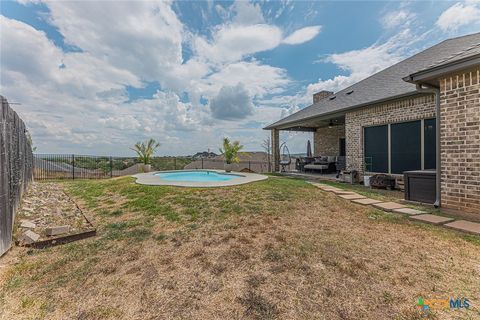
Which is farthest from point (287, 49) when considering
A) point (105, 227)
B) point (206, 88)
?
point (105, 227)

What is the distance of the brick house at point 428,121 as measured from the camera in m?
4.41

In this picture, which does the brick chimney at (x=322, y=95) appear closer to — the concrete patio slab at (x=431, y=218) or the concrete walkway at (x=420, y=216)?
the concrete walkway at (x=420, y=216)

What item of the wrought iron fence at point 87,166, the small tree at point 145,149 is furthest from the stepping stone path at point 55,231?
Result: the wrought iron fence at point 87,166

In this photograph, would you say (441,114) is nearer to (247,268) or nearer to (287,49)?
Result: (247,268)

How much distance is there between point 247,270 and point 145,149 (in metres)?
12.9

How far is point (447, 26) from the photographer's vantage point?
29.3 feet

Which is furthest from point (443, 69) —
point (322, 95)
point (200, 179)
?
point (322, 95)

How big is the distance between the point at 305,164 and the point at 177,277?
12510mm

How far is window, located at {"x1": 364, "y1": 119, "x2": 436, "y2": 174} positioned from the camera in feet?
23.1

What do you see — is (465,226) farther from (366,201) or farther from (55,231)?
(55,231)

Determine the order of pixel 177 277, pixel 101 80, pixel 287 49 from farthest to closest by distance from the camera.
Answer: pixel 287 49, pixel 101 80, pixel 177 277

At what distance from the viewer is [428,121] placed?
23.0 feet

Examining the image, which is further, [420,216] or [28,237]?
[420,216]

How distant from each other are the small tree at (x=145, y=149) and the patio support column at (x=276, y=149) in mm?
7970
